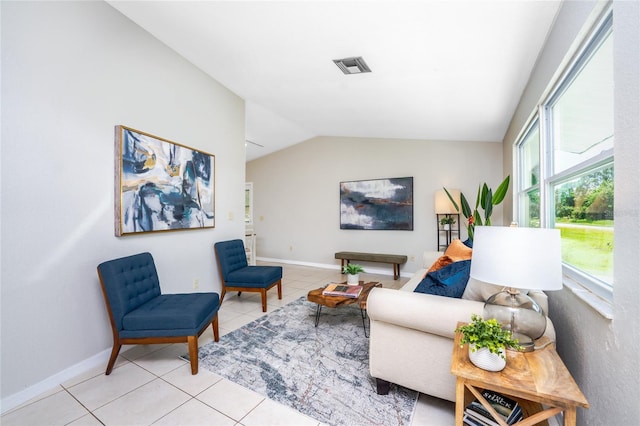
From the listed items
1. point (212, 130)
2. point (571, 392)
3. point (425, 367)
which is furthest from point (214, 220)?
point (571, 392)

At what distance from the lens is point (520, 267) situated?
114 cm

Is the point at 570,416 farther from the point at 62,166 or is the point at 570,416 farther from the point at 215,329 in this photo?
the point at 62,166

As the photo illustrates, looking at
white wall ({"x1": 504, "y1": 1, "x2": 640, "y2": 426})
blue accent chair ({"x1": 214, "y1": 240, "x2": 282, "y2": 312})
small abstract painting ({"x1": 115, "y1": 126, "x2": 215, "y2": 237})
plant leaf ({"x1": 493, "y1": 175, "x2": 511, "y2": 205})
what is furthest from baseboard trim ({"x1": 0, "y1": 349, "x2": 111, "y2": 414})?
plant leaf ({"x1": 493, "y1": 175, "x2": 511, "y2": 205})

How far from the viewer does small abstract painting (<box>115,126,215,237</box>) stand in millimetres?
2312

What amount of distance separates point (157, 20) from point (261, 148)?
3.74 m

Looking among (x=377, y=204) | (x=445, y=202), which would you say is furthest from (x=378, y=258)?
(x=445, y=202)

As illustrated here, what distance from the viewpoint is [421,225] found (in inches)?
195

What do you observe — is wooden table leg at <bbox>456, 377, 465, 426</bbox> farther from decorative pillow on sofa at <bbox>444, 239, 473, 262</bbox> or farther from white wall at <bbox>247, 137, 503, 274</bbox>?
white wall at <bbox>247, 137, 503, 274</bbox>

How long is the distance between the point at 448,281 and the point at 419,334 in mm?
416

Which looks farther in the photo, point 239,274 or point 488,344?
point 239,274

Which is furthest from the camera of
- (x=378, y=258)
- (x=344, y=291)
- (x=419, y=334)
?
(x=378, y=258)

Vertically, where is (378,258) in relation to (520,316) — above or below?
below

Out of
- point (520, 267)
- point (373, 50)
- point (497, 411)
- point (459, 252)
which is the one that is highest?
point (373, 50)

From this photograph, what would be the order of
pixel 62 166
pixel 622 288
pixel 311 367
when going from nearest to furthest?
pixel 622 288 < pixel 62 166 < pixel 311 367
